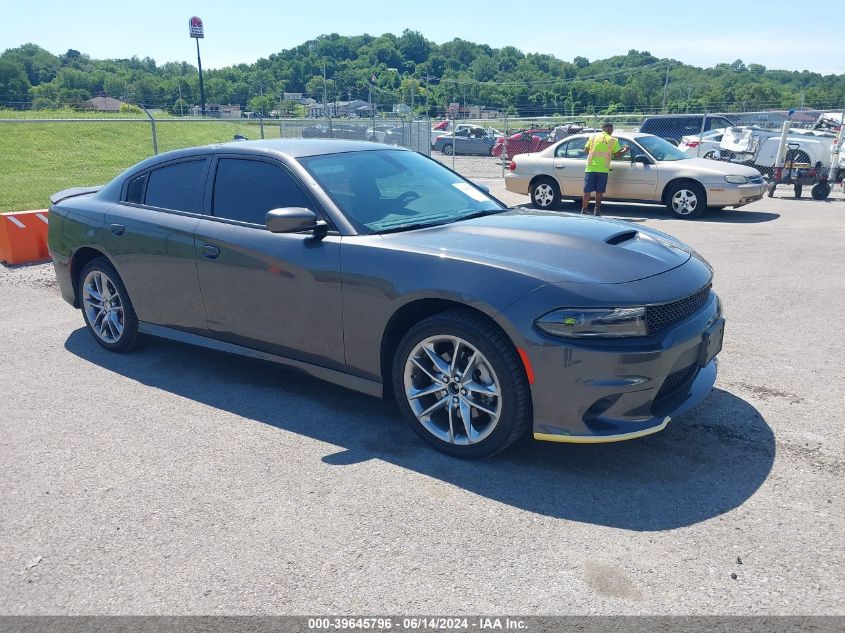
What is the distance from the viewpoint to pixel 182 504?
336cm

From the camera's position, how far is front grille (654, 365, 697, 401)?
3.51m

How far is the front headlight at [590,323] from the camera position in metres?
3.29

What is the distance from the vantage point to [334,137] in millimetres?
19078

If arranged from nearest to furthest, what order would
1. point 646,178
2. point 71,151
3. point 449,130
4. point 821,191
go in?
point 646,178 → point 821,191 → point 71,151 → point 449,130

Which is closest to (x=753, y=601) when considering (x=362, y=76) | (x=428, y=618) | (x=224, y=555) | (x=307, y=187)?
(x=428, y=618)

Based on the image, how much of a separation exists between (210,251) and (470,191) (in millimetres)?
1818

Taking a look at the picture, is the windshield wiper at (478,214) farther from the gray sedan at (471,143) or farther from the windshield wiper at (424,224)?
the gray sedan at (471,143)

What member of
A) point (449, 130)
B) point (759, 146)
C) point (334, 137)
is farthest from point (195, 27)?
point (759, 146)

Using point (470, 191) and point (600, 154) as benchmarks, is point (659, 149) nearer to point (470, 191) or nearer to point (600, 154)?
point (600, 154)

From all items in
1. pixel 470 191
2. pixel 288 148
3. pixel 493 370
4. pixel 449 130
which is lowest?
pixel 493 370

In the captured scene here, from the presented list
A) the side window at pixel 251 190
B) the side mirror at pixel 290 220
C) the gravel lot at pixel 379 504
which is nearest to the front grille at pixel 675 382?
the gravel lot at pixel 379 504

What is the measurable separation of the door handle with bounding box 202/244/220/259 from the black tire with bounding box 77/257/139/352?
106 centimetres

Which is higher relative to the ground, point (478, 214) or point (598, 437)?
point (478, 214)

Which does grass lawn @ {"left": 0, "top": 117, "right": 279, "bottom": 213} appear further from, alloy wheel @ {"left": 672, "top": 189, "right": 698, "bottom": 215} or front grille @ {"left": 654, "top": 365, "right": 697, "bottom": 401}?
front grille @ {"left": 654, "top": 365, "right": 697, "bottom": 401}
